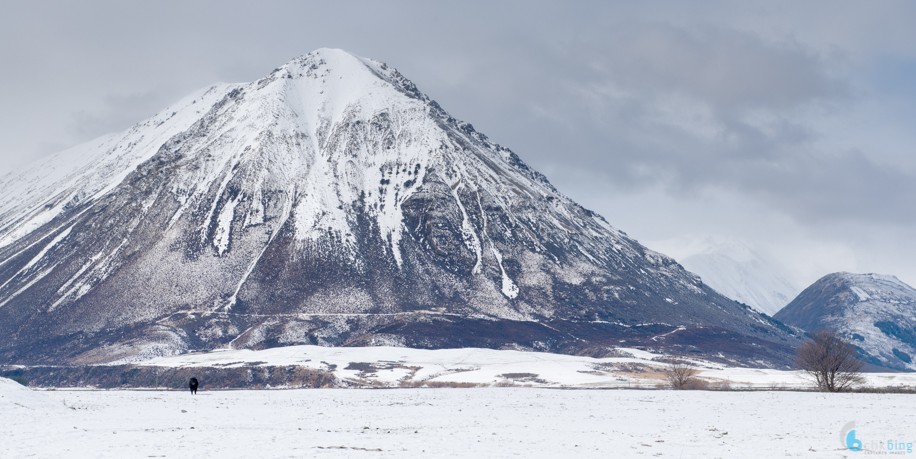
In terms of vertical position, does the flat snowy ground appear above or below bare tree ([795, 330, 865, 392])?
below

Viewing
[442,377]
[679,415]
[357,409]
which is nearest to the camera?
[679,415]

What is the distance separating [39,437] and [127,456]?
9572 millimetres

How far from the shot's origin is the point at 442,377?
179m

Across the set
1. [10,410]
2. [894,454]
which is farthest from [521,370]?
[894,454]

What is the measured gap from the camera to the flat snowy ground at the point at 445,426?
46.5 metres

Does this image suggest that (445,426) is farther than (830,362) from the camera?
No

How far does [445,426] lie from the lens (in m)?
59.2

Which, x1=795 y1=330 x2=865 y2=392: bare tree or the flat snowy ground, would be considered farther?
x1=795 y1=330 x2=865 y2=392: bare tree

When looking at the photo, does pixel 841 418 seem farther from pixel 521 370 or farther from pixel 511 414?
pixel 521 370

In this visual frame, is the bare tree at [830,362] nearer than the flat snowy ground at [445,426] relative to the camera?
No

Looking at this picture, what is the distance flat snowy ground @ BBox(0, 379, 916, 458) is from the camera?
1829 inches

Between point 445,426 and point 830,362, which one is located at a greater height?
point 830,362

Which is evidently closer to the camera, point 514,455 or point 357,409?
point 514,455

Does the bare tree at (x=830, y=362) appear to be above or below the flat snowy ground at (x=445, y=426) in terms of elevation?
above
